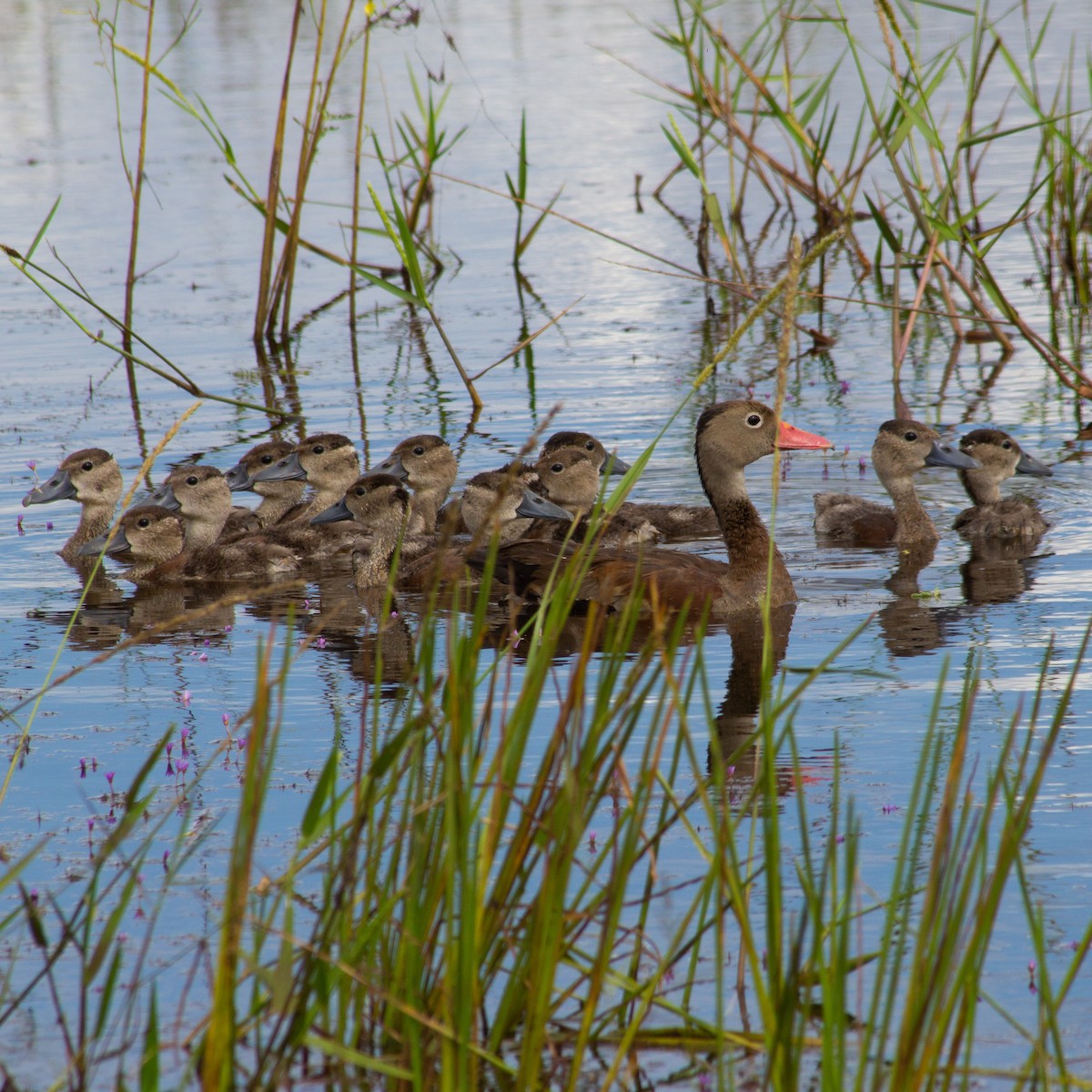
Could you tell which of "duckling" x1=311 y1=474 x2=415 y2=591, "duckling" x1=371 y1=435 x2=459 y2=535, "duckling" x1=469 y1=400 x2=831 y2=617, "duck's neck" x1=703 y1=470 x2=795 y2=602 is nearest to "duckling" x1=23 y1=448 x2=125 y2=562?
"duckling" x1=311 y1=474 x2=415 y2=591

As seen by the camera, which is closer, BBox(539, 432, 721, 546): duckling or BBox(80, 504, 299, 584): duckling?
BBox(80, 504, 299, 584): duckling

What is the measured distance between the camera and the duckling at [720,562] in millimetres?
7449

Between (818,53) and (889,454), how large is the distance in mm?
16622

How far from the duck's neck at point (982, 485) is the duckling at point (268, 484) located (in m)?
3.81

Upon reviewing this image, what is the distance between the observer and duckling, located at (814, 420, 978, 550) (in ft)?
29.2

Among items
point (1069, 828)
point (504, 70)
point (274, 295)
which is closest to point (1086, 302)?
point (274, 295)

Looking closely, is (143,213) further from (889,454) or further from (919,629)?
(919,629)

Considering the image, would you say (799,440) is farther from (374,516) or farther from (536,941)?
(536,941)

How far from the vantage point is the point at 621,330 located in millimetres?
13531

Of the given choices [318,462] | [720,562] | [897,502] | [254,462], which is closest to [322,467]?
[318,462]

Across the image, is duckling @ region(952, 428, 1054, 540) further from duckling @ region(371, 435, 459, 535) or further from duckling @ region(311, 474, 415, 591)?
duckling @ region(311, 474, 415, 591)

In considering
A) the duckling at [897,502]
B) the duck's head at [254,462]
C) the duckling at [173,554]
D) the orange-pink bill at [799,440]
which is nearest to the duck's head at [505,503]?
the duckling at [173,554]

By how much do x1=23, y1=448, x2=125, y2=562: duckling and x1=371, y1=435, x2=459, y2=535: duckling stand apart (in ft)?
4.95

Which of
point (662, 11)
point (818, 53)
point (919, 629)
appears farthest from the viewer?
point (662, 11)
